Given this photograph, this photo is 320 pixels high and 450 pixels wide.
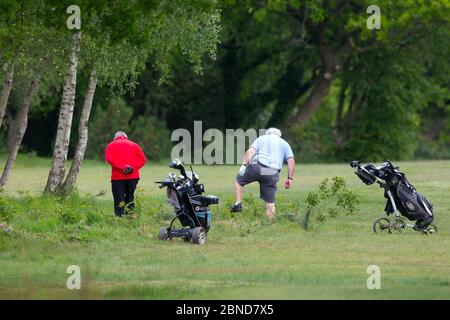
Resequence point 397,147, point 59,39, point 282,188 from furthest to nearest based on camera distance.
A: point 397,147 → point 282,188 → point 59,39

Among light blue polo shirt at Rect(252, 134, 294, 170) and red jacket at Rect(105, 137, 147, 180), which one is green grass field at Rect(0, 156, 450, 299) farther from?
light blue polo shirt at Rect(252, 134, 294, 170)

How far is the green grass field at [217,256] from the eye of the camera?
1586cm

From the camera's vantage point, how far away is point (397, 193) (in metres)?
22.6

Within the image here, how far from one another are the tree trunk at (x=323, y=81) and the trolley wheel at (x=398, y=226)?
126ft

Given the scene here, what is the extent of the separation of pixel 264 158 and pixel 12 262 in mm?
6691

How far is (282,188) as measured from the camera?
1355 inches

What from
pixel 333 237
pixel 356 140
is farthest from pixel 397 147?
pixel 333 237

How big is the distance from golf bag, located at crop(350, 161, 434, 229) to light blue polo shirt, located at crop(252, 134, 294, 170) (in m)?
1.84

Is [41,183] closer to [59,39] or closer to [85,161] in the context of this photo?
[59,39]

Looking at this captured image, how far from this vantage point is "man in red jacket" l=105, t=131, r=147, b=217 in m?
24.9
